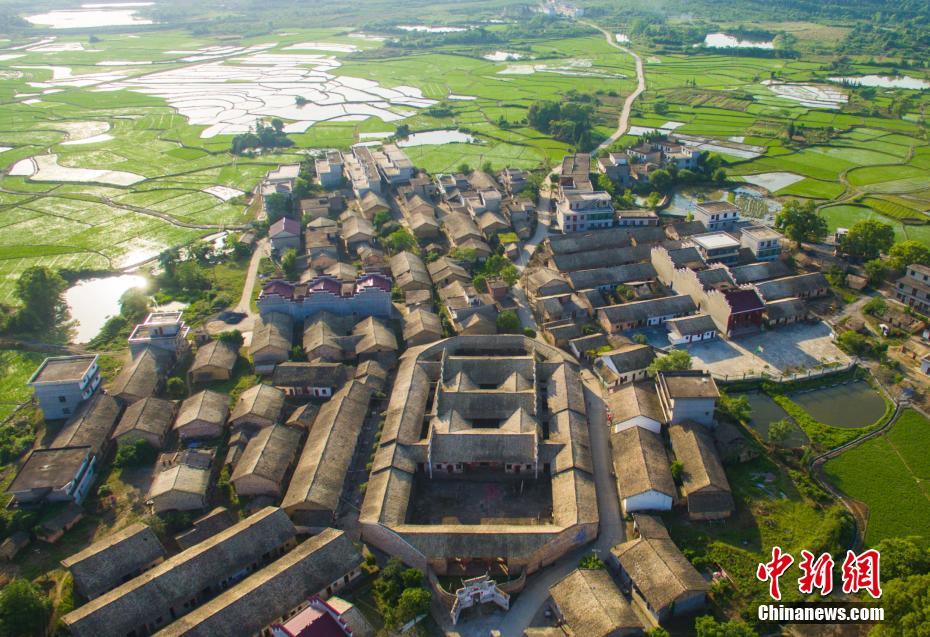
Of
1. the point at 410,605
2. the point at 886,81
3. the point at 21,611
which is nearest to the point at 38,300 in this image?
the point at 21,611

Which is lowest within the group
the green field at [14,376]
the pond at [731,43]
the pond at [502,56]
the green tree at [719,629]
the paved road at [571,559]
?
the paved road at [571,559]

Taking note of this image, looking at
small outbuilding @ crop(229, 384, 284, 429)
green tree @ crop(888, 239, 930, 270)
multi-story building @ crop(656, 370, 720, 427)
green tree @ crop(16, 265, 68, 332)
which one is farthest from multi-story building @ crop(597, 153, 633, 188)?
green tree @ crop(16, 265, 68, 332)

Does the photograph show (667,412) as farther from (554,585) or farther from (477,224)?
(477,224)

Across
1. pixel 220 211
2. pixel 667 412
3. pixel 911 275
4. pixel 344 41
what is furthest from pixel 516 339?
pixel 344 41

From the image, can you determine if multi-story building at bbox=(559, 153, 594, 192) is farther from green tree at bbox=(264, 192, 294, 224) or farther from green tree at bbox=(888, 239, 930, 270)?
green tree at bbox=(264, 192, 294, 224)

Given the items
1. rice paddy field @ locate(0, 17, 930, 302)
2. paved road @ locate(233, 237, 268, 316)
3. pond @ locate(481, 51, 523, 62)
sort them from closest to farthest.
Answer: paved road @ locate(233, 237, 268, 316)
rice paddy field @ locate(0, 17, 930, 302)
pond @ locate(481, 51, 523, 62)

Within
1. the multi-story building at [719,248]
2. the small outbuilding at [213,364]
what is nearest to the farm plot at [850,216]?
the multi-story building at [719,248]

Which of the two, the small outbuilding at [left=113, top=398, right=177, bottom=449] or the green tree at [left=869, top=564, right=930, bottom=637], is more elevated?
the green tree at [left=869, top=564, right=930, bottom=637]

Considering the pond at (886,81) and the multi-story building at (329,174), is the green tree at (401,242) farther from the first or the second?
the pond at (886,81)
